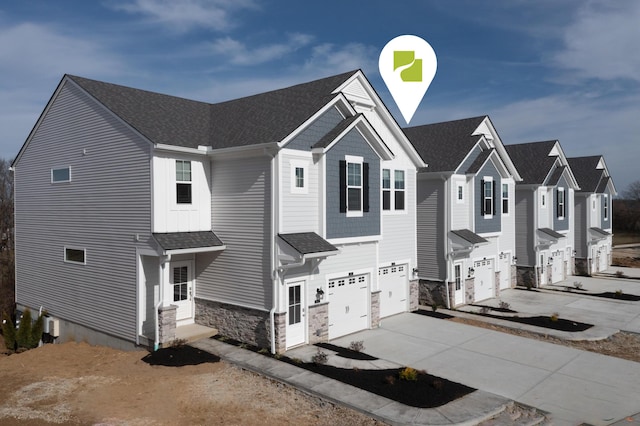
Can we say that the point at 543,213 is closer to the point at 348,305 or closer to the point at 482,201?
the point at 482,201

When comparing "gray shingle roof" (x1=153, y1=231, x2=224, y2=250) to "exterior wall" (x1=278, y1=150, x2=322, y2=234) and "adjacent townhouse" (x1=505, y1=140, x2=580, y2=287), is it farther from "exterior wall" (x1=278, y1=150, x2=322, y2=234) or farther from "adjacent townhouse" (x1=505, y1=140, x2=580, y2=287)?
"adjacent townhouse" (x1=505, y1=140, x2=580, y2=287)

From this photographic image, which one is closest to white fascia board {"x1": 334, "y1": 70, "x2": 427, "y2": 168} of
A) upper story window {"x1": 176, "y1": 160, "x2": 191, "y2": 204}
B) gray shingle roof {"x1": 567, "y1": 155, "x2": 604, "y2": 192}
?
upper story window {"x1": 176, "y1": 160, "x2": 191, "y2": 204}

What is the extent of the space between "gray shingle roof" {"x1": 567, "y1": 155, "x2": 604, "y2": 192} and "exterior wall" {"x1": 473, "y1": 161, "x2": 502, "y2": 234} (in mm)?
14398

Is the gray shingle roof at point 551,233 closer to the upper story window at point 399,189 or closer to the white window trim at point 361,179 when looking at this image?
the upper story window at point 399,189

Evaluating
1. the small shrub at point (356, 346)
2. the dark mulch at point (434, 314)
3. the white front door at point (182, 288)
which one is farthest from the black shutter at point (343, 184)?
the dark mulch at point (434, 314)

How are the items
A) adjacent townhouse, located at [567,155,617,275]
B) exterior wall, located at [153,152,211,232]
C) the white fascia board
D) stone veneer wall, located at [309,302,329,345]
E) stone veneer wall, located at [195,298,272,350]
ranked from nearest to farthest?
1. stone veneer wall, located at [195,298,272,350]
2. exterior wall, located at [153,152,211,232]
3. stone veneer wall, located at [309,302,329,345]
4. the white fascia board
5. adjacent townhouse, located at [567,155,617,275]

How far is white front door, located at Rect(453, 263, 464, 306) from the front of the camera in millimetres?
22638

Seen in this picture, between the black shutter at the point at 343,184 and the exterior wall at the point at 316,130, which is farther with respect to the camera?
the black shutter at the point at 343,184

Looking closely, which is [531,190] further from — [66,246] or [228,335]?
[66,246]

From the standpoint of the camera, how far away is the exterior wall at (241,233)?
1478 cm

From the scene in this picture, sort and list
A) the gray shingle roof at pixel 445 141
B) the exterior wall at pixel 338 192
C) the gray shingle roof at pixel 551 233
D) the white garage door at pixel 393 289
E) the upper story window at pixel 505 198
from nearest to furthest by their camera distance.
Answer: the exterior wall at pixel 338 192
the white garage door at pixel 393 289
the gray shingle roof at pixel 445 141
the upper story window at pixel 505 198
the gray shingle roof at pixel 551 233

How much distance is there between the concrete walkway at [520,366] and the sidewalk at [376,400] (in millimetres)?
1013

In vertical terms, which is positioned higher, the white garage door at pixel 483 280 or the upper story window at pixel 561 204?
the upper story window at pixel 561 204

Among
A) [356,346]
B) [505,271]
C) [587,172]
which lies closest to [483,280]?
[505,271]
